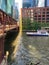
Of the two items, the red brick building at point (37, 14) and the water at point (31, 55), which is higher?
the red brick building at point (37, 14)

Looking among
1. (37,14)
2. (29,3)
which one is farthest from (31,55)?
(29,3)

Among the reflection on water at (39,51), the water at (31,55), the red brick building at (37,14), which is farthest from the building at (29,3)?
the water at (31,55)

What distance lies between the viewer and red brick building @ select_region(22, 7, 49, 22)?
119 metres

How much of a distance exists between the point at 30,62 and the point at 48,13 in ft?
322

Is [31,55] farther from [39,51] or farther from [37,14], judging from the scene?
[37,14]

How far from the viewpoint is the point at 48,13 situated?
398ft

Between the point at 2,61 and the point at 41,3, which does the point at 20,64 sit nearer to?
the point at 2,61

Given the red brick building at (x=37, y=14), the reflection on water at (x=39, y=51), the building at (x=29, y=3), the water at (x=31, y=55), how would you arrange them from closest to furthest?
the water at (x=31, y=55)
the reflection on water at (x=39, y=51)
the red brick building at (x=37, y=14)
the building at (x=29, y=3)

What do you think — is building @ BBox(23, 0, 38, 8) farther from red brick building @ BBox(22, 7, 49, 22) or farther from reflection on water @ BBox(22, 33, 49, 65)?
reflection on water @ BBox(22, 33, 49, 65)

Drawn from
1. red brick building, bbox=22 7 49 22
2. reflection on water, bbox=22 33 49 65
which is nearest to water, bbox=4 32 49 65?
reflection on water, bbox=22 33 49 65

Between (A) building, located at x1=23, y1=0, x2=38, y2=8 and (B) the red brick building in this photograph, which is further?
(A) building, located at x1=23, y1=0, x2=38, y2=8

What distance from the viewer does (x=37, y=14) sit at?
121750mm

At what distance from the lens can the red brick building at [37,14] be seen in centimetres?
11944

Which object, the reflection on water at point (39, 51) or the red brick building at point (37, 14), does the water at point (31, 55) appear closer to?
the reflection on water at point (39, 51)
